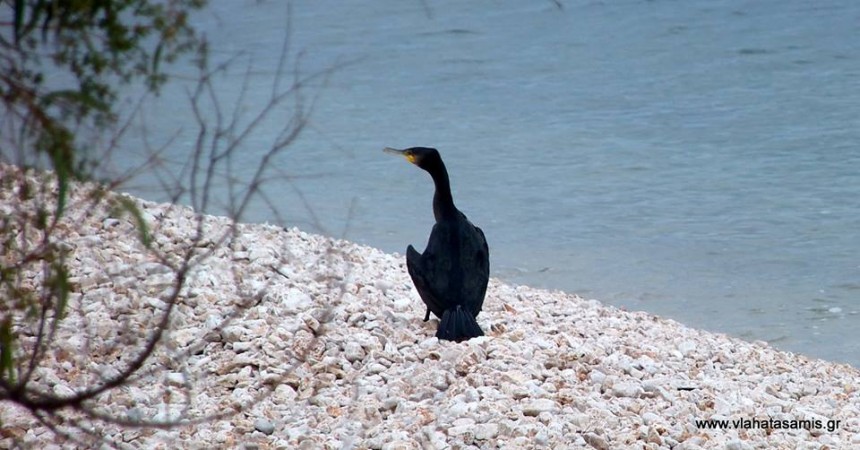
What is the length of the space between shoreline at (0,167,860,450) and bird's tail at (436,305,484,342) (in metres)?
0.08

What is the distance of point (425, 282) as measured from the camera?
4.80 m

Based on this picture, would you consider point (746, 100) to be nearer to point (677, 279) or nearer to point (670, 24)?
point (670, 24)

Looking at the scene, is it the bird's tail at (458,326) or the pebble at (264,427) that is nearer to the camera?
the pebble at (264,427)

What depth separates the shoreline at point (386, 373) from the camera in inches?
143

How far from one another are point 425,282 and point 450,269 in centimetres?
11

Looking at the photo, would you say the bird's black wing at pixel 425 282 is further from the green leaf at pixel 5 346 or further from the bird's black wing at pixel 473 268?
the green leaf at pixel 5 346

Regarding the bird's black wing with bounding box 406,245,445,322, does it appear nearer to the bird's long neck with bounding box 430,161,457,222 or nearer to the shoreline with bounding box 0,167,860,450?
the shoreline with bounding box 0,167,860,450

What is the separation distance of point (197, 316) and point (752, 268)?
4.21 metres

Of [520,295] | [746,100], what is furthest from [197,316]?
[746,100]

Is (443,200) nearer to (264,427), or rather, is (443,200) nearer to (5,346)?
(264,427)

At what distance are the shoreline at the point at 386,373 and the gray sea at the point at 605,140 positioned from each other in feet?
2.53

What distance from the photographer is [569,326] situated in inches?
202

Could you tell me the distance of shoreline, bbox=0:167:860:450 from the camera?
3629 mm

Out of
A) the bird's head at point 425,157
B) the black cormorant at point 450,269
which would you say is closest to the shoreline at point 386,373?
the black cormorant at point 450,269
